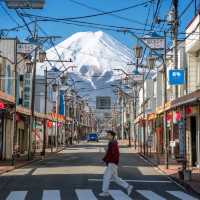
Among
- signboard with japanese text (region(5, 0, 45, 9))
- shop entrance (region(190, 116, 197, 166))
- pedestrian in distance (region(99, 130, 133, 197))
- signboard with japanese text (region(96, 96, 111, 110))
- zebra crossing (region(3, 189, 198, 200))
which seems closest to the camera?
zebra crossing (region(3, 189, 198, 200))

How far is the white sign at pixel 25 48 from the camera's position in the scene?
3625cm

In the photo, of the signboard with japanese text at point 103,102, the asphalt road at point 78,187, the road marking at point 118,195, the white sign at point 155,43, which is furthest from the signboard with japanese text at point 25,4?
the signboard with japanese text at point 103,102

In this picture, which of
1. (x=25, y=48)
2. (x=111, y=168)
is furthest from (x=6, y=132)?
(x=111, y=168)

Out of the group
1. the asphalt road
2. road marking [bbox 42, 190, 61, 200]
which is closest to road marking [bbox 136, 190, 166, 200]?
the asphalt road

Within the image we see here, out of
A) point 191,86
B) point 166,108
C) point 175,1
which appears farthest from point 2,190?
point 191,86

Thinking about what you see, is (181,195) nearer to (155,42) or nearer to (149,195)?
(149,195)

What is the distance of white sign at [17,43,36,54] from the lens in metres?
36.2

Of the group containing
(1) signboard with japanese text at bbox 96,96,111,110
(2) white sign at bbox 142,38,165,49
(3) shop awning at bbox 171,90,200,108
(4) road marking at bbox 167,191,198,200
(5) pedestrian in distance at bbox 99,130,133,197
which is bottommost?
(4) road marking at bbox 167,191,198,200

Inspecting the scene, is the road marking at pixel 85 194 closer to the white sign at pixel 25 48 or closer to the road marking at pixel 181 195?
the road marking at pixel 181 195

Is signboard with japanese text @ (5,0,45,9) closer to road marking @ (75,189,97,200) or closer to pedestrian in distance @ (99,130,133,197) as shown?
pedestrian in distance @ (99,130,133,197)

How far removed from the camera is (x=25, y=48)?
3625 cm

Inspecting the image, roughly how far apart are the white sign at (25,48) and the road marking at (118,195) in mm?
17086

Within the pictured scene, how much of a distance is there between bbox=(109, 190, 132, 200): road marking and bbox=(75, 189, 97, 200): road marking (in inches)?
25.1

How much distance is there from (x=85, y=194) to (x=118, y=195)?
103 cm
